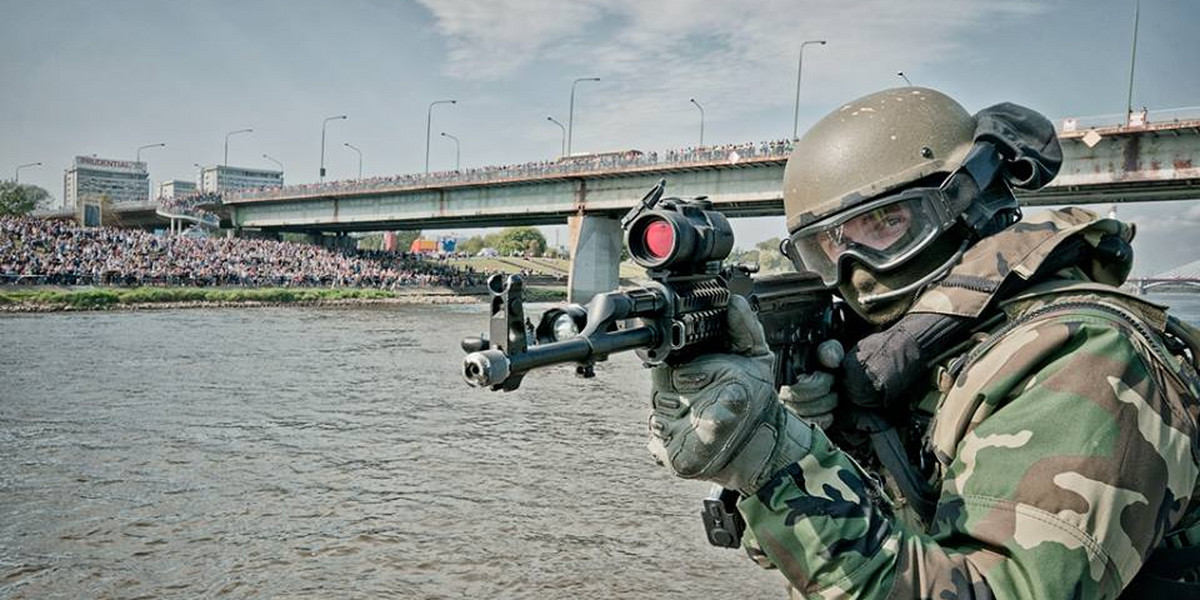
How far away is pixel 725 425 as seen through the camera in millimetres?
1897

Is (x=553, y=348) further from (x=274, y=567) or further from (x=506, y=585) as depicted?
(x=274, y=567)

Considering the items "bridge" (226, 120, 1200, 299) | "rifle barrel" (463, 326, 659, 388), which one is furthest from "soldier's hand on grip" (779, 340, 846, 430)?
"bridge" (226, 120, 1200, 299)

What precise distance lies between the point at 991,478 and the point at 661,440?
76cm

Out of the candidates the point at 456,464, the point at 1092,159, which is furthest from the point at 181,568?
the point at 1092,159

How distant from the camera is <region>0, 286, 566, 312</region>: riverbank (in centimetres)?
3350

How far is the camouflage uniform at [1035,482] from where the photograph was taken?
1642mm

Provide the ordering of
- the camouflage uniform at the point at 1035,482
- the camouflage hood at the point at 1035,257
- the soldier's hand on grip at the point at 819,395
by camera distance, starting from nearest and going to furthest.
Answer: the camouflage uniform at the point at 1035,482 → the camouflage hood at the point at 1035,257 → the soldier's hand on grip at the point at 819,395

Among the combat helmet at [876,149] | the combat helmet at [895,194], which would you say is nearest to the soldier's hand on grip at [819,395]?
the combat helmet at [895,194]

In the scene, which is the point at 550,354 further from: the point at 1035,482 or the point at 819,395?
the point at 819,395

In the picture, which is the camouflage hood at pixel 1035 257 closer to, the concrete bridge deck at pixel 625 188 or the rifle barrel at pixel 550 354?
the rifle barrel at pixel 550 354

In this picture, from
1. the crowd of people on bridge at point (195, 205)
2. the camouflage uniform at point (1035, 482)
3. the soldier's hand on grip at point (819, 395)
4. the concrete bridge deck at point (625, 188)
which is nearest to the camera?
the camouflage uniform at point (1035, 482)

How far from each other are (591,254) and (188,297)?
68.2ft

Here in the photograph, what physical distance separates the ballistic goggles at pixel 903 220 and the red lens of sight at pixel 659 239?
729 millimetres

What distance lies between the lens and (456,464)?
30.5 feet
